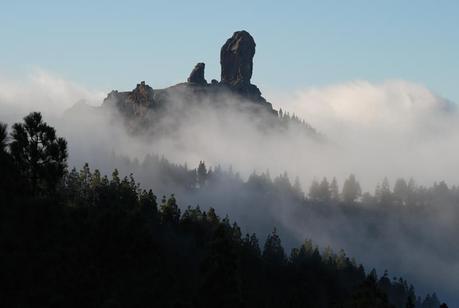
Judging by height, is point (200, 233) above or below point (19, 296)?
above

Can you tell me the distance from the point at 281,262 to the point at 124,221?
463 feet

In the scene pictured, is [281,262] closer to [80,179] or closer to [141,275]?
[80,179]

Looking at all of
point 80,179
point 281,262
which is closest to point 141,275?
point 80,179

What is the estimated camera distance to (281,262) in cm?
18488

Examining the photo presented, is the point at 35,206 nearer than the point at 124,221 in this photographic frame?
Yes

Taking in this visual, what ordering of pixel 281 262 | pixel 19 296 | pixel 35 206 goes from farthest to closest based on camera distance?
1. pixel 281 262
2. pixel 35 206
3. pixel 19 296

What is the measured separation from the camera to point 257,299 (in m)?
120

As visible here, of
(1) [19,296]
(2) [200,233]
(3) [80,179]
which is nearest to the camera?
(1) [19,296]

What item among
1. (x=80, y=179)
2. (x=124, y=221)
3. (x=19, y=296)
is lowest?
(x=19, y=296)

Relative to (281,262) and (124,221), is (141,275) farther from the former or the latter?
(281,262)

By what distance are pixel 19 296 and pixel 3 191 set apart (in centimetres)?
978

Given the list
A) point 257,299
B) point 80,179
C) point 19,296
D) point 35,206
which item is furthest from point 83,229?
point 80,179

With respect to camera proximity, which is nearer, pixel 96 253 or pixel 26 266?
pixel 26 266

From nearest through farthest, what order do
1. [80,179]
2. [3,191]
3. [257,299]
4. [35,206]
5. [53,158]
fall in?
1. [35,206]
2. [3,191]
3. [53,158]
4. [257,299]
5. [80,179]
